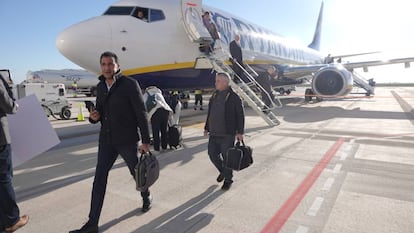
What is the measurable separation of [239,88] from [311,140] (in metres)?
2.88

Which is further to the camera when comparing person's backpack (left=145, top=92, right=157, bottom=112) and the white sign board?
person's backpack (left=145, top=92, right=157, bottom=112)

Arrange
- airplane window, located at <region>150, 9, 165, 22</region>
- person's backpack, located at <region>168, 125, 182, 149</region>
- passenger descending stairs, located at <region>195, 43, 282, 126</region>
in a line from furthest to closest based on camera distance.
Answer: passenger descending stairs, located at <region>195, 43, 282, 126</region>
airplane window, located at <region>150, 9, 165, 22</region>
person's backpack, located at <region>168, 125, 182, 149</region>

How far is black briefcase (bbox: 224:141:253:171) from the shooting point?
3.93 meters

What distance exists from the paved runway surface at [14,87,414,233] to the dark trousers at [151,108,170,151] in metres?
0.43

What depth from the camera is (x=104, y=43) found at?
757cm

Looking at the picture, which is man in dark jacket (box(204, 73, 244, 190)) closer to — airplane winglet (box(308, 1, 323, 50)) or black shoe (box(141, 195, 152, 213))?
black shoe (box(141, 195, 152, 213))

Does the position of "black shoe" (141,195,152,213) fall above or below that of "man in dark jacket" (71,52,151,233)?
below

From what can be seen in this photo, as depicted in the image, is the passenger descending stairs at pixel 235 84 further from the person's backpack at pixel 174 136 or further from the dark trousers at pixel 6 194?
the dark trousers at pixel 6 194

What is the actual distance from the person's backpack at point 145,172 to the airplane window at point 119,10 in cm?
642

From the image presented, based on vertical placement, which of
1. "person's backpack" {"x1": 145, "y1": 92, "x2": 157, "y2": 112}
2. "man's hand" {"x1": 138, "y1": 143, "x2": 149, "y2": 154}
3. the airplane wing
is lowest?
"man's hand" {"x1": 138, "y1": 143, "x2": 149, "y2": 154}

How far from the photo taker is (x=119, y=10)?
837 cm

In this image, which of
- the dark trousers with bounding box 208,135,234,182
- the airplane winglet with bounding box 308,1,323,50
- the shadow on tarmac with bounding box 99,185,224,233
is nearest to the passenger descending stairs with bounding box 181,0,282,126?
the dark trousers with bounding box 208,135,234,182

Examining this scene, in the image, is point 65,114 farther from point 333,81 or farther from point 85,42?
point 333,81

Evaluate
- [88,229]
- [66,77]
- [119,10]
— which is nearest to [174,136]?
[88,229]
